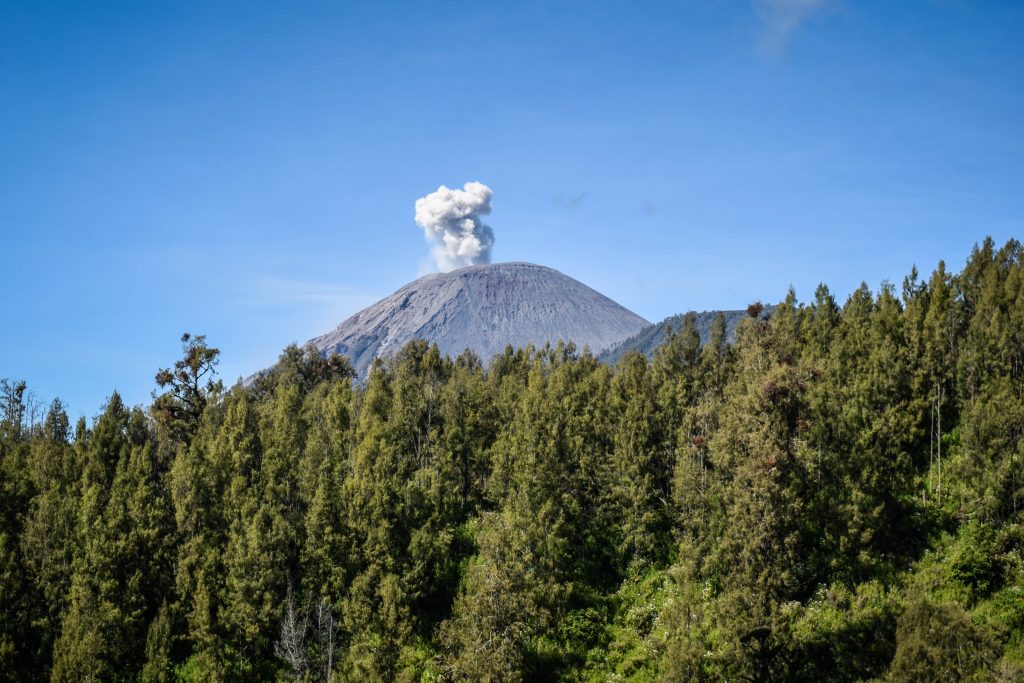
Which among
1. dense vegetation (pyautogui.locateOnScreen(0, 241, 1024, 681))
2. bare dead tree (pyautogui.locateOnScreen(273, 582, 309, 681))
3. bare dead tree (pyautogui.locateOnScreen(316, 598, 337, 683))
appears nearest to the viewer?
dense vegetation (pyautogui.locateOnScreen(0, 241, 1024, 681))

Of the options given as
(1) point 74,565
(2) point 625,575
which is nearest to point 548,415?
(2) point 625,575

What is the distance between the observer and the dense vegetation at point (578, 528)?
151 ft

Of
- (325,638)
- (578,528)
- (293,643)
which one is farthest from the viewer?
(578,528)

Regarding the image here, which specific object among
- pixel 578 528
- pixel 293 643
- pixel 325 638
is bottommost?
pixel 325 638

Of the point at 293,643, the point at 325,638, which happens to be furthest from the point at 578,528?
the point at 293,643

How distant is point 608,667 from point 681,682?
7.86 metres

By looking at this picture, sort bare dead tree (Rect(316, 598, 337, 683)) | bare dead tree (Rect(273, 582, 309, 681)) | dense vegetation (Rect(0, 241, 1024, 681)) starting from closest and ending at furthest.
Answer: dense vegetation (Rect(0, 241, 1024, 681))
bare dead tree (Rect(273, 582, 309, 681))
bare dead tree (Rect(316, 598, 337, 683))

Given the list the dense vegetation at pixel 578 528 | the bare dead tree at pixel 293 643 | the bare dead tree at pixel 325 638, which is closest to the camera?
the dense vegetation at pixel 578 528

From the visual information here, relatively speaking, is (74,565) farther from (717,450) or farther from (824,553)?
(824,553)

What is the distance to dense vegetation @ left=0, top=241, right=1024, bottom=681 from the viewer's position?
4594 centimetres

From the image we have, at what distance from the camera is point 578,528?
197ft

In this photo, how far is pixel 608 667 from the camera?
161ft

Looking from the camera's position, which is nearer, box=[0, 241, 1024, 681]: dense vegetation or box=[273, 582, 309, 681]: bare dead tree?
box=[0, 241, 1024, 681]: dense vegetation

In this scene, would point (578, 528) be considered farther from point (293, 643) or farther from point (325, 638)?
point (293, 643)
